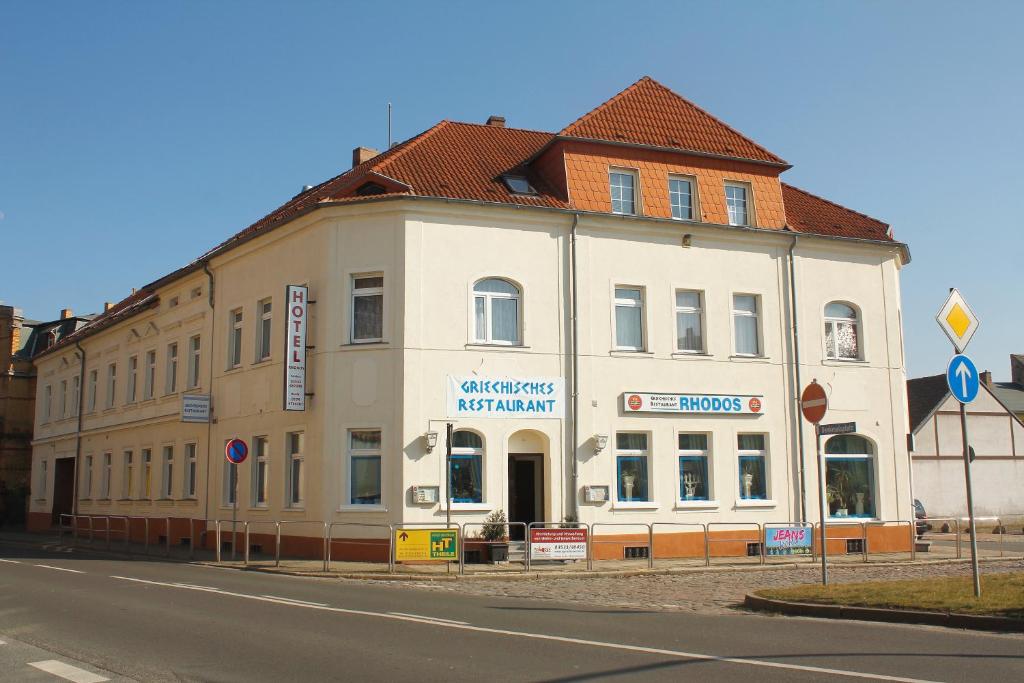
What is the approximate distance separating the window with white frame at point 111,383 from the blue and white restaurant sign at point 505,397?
20.1m

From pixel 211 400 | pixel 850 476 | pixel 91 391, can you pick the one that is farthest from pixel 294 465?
pixel 91 391

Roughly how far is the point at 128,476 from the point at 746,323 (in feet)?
73.7

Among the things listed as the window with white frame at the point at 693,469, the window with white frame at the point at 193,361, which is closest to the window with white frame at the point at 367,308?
the window with white frame at the point at 693,469

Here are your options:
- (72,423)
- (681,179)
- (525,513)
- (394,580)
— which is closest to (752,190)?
(681,179)

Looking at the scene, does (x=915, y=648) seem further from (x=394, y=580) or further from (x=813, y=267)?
(x=813, y=267)

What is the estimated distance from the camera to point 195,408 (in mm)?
27312

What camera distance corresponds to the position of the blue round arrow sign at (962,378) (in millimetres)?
13227

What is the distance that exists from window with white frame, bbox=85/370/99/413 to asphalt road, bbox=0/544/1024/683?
26.3m

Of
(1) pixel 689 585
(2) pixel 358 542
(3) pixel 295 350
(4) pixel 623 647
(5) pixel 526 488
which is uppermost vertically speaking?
(3) pixel 295 350

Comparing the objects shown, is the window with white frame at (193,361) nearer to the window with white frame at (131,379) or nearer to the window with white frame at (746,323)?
the window with white frame at (131,379)

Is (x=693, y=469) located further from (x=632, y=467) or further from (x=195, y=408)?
(x=195, y=408)

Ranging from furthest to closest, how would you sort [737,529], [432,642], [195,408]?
1. [195,408]
2. [737,529]
3. [432,642]

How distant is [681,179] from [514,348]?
6.81 m

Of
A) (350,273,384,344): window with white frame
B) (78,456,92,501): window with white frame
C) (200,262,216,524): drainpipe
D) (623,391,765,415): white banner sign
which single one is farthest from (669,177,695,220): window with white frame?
(78,456,92,501): window with white frame
